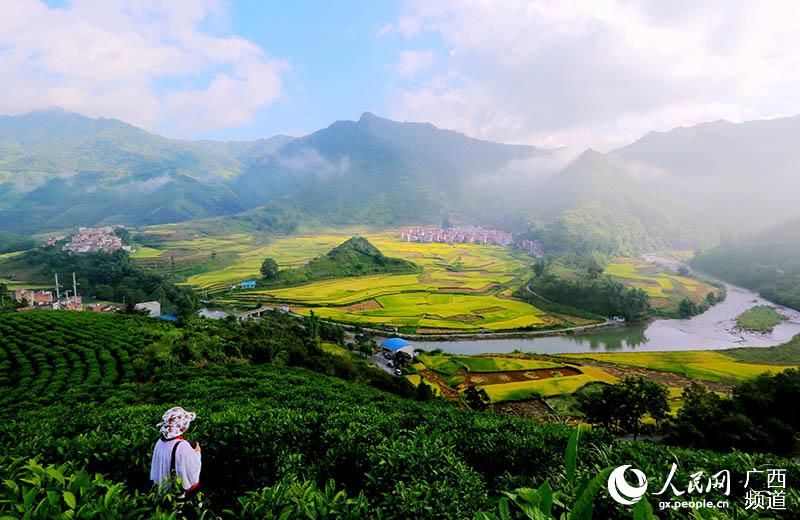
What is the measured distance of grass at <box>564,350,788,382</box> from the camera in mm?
28828

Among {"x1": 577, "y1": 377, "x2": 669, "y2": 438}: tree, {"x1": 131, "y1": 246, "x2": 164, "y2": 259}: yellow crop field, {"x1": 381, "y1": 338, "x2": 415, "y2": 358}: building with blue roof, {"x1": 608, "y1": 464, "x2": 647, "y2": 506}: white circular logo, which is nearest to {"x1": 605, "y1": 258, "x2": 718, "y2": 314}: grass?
{"x1": 381, "y1": 338, "x2": 415, "y2": 358}: building with blue roof

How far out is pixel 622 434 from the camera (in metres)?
17.7

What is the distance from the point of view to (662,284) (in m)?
68.3

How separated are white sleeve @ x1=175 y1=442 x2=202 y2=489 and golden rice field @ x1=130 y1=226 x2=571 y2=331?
129 feet

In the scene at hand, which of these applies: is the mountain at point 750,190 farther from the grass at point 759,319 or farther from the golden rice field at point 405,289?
the grass at point 759,319

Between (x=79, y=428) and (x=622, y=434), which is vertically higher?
(x=79, y=428)

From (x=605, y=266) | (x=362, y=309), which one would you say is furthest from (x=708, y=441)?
(x=605, y=266)

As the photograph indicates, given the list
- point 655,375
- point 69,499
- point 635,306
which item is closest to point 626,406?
point 655,375

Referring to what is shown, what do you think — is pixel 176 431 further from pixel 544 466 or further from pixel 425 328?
pixel 425 328

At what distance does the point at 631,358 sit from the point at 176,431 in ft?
126

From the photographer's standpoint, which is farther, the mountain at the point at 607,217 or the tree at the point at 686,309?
the mountain at the point at 607,217

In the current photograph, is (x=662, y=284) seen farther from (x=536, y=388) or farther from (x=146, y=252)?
(x=146, y=252)

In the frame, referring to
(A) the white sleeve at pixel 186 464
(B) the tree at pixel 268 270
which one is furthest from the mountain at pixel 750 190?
(A) the white sleeve at pixel 186 464

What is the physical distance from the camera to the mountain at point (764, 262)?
61156 millimetres
